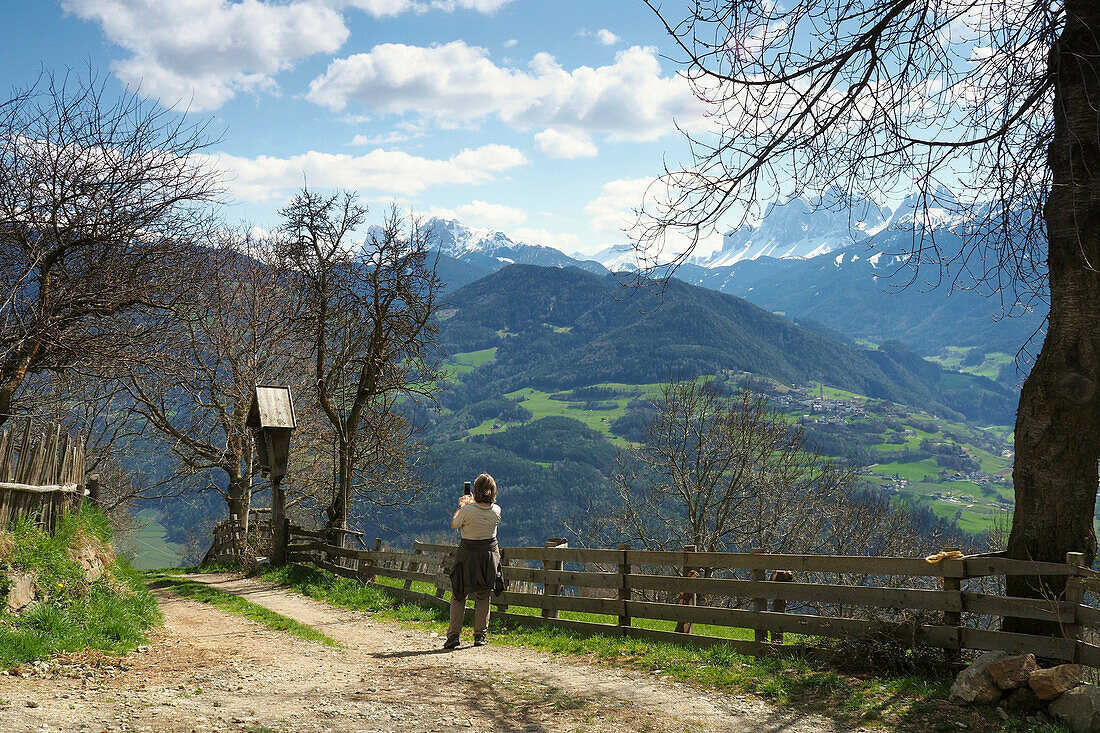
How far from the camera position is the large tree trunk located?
6555 mm

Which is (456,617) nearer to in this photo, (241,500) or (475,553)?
(475,553)

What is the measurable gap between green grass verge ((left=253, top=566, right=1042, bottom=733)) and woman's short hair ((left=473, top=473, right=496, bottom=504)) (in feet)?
6.41

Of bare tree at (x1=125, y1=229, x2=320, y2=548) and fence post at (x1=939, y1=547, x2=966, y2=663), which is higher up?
bare tree at (x1=125, y1=229, x2=320, y2=548)

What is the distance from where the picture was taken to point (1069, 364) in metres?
6.66

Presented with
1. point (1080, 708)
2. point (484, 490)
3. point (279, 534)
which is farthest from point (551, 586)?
point (279, 534)

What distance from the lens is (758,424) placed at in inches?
1347

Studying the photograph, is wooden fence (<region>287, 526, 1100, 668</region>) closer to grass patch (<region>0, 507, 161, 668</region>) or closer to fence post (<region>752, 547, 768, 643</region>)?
fence post (<region>752, 547, 768, 643</region>)

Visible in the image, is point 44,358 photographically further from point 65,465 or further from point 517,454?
point 517,454

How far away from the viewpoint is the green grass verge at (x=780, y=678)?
19.7 ft

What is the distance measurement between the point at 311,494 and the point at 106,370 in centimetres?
1729

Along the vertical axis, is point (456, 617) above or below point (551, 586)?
below

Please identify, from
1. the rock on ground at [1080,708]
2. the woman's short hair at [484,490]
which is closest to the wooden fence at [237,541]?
the woman's short hair at [484,490]

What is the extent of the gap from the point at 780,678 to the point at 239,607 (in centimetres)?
973

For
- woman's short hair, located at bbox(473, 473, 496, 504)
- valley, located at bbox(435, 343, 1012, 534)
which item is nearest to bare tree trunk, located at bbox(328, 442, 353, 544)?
woman's short hair, located at bbox(473, 473, 496, 504)
